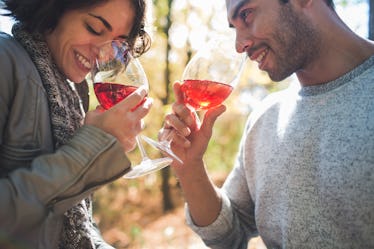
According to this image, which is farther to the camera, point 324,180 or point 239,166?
point 239,166

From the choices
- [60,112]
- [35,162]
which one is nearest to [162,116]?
[60,112]

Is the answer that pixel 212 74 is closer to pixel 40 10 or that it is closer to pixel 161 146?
pixel 161 146

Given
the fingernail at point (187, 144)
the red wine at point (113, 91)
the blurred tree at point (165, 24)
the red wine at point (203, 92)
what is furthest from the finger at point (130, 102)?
the blurred tree at point (165, 24)

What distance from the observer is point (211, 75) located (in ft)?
5.79

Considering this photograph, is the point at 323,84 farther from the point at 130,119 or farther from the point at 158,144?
the point at 130,119

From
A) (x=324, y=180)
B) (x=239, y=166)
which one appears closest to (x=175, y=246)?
(x=239, y=166)

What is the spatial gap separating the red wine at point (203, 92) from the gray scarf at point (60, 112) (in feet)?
1.79

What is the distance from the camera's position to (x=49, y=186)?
1.04m

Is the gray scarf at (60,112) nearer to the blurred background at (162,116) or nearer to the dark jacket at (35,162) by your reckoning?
the dark jacket at (35,162)

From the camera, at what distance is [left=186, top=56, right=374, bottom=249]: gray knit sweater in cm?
169

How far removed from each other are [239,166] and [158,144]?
2.96 feet

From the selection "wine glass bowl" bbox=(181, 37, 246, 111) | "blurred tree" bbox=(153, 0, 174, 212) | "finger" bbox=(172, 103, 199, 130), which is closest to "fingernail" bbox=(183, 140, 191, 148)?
"finger" bbox=(172, 103, 199, 130)

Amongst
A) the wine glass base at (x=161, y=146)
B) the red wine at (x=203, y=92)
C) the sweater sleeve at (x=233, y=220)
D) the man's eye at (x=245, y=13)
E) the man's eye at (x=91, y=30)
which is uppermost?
the man's eye at (x=91, y=30)

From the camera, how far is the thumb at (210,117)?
6.13 ft
